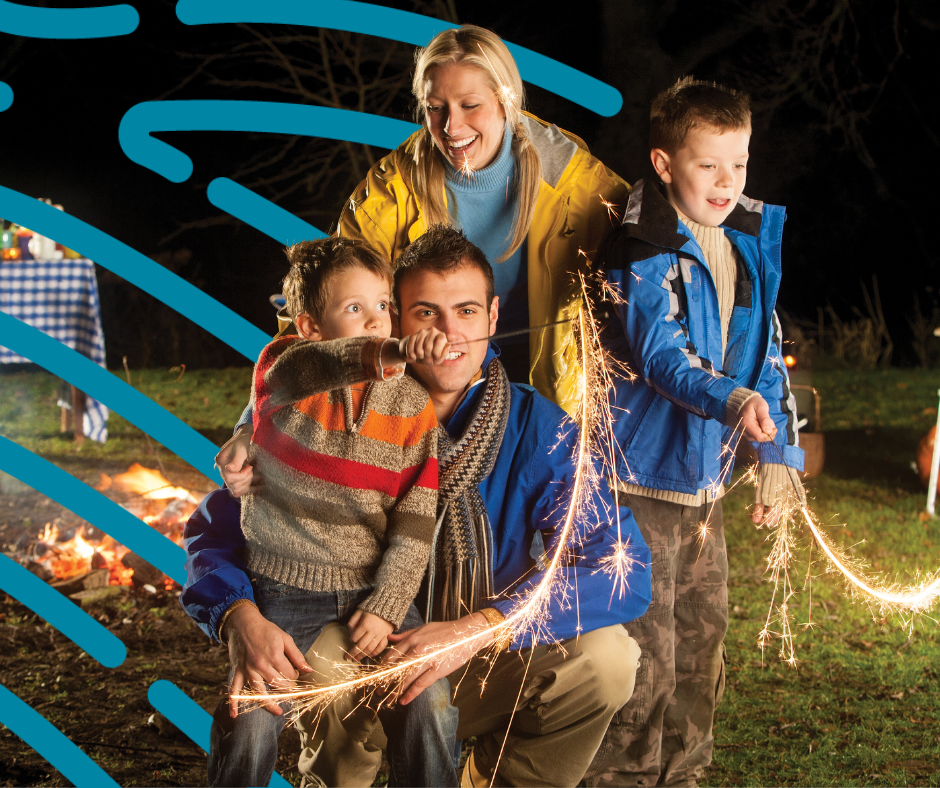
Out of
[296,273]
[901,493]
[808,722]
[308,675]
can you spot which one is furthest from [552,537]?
[901,493]

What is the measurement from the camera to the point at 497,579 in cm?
229

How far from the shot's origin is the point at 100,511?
Result: 2.82 m

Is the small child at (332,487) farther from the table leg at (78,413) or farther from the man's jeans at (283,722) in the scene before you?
the table leg at (78,413)

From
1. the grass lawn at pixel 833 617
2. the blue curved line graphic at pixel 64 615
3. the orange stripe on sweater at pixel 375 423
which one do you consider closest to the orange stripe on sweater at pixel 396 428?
the orange stripe on sweater at pixel 375 423

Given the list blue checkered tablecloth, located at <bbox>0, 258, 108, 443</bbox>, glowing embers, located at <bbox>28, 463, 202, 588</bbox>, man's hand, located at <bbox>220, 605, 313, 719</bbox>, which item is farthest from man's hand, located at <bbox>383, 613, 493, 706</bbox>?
blue checkered tablecloth, located at <bbox>0, 258, 108, 443</bbox>

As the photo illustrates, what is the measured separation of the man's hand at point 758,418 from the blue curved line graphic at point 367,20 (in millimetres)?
1077

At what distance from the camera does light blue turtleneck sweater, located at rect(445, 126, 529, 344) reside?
244cm

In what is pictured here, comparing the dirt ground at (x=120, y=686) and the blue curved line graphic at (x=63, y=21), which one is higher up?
the blue curved line graphic at (x=63, y=21)

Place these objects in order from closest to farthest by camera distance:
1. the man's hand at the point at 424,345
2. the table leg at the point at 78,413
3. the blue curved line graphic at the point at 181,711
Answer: the man's hand at the point at 424,345, the blue curved line graphic at the point at 181,711, the table leg at the point at 78,413

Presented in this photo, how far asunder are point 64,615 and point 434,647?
1.48m

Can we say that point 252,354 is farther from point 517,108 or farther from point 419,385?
point 517,108

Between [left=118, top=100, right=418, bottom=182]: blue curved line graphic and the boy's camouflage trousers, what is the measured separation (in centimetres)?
143

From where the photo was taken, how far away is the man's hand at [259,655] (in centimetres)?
207

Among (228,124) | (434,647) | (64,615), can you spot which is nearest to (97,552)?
(64,615)
